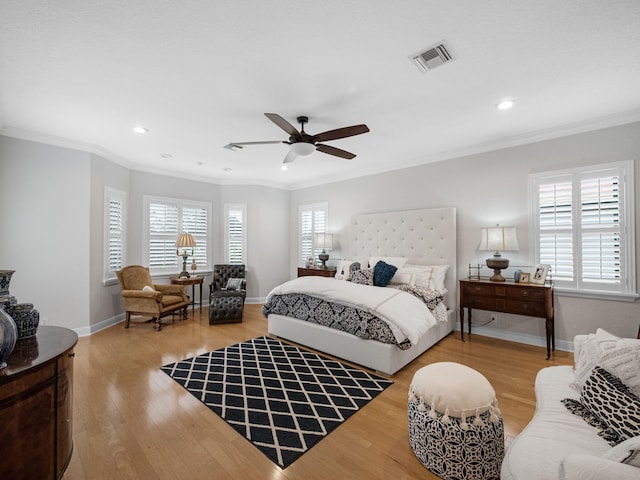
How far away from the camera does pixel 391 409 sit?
7.84 feet

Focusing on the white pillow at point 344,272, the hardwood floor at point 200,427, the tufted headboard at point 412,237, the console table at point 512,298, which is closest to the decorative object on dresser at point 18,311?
the hardwood floor at point 200,427

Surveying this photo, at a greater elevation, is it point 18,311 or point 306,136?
point 306,136

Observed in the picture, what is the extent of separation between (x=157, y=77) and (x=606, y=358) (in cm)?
385

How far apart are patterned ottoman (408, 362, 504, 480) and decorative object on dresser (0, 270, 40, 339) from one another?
2.45 m

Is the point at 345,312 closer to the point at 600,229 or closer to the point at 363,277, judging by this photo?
the point at 363,277

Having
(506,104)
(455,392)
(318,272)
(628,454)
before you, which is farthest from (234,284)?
(628,454)

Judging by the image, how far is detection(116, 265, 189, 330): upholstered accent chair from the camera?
4.49 m

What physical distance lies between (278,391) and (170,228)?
14.5 ft

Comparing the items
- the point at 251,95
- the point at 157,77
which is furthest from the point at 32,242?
the point at 251,95

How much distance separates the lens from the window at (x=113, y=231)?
15.2ft

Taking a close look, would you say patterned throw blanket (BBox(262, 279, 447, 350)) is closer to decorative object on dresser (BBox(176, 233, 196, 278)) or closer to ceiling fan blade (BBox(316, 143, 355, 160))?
ceiling fan blade (BBox(316, 143, 355, 160))

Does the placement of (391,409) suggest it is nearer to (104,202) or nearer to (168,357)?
(168,357)

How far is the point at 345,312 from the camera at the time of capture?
332 centimetres

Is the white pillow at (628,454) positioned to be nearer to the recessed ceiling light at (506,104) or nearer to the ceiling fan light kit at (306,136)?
the ceiling fan light kit at (306,136)
